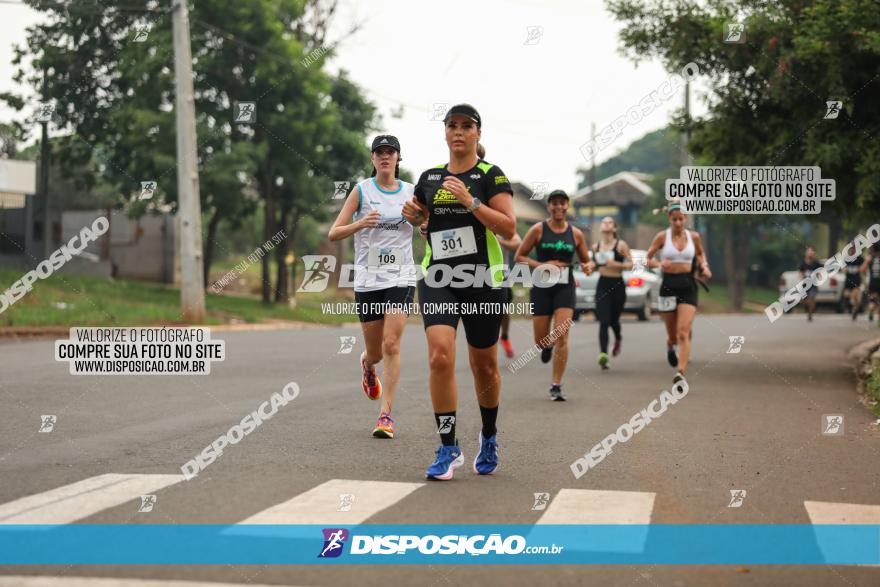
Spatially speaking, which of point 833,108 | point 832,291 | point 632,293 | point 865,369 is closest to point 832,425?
point 833,108

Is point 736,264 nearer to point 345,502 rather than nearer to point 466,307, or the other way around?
point 466,307

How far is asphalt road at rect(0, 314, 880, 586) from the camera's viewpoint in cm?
501

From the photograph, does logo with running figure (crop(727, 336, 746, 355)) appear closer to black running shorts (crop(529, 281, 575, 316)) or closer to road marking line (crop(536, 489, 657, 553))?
black running shorts (crop(529, 281, 575, 316))

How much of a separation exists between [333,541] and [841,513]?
8.89ft

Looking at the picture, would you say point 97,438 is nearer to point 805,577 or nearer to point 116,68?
point 805,577

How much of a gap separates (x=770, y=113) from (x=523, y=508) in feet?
34.0

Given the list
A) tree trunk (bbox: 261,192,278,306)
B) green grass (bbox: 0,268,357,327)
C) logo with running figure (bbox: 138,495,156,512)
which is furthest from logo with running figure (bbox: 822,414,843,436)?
tree trunk (bbox: 261,192,278,306)

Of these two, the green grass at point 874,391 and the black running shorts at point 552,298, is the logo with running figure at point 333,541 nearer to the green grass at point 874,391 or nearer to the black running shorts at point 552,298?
the green grass at point 874,391

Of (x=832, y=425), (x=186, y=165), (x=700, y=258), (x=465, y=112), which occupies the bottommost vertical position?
(x=832, y=425)

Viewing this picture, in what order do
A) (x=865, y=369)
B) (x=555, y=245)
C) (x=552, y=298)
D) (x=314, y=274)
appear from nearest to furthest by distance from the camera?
(x=552, y=298) < (x=555, y=245) < (x=865, y=369) < (x=314, y=274)

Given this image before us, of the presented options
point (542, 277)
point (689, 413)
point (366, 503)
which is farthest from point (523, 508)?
point (542, 277)

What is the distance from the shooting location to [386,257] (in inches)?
356

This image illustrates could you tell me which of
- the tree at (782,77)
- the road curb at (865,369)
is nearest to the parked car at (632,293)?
the road curb at (865,369)

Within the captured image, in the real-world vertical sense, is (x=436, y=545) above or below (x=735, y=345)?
above
